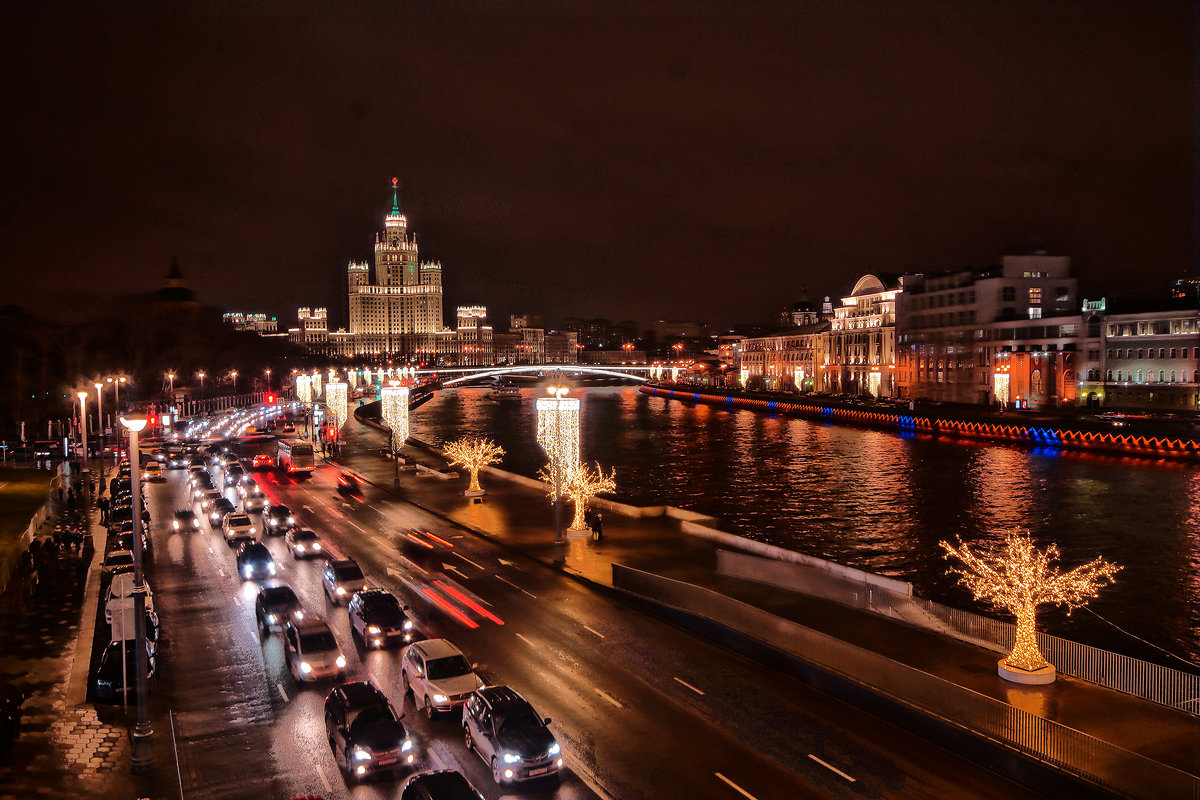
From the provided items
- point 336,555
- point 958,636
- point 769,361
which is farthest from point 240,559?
point 769,361

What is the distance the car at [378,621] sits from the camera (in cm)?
1416

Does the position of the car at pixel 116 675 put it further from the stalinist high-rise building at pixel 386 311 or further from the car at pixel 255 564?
the stalinist high-rise building at pixel 386 311

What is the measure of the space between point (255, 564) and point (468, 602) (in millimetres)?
5658

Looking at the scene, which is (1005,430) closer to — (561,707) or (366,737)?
(561,707)

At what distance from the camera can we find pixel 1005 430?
2227 inches

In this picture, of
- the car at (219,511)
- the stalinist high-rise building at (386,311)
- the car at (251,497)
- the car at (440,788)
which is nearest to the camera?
the car at (440,788)

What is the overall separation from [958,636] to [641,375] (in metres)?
146

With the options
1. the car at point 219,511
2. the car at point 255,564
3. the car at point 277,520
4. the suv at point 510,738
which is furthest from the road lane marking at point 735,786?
the car at point 219,511

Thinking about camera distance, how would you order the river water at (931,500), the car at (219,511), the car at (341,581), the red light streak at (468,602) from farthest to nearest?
the car at (219,511) → the river water at (931,500) → the car at (341,581) → the red light streak at (468,602)

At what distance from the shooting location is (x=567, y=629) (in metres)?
15.1

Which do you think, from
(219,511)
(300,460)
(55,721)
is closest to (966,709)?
(55,721)

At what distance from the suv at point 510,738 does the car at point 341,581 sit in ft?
23.4

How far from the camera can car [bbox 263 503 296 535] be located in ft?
78.9

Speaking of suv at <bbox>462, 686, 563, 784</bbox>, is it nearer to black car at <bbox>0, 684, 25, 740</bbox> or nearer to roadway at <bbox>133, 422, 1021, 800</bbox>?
roadway at <bbox>133, 422, 1021, 800</bbox>
